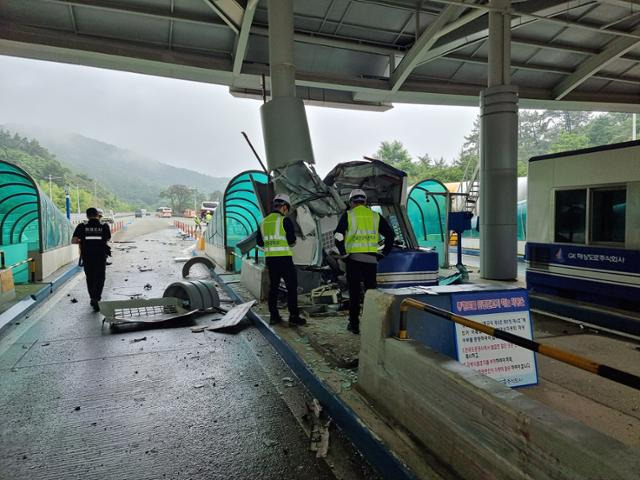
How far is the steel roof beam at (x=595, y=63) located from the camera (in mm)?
14000

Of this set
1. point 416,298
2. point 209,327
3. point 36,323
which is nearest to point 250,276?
point 209,327

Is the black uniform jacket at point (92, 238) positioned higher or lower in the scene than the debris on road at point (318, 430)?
higher

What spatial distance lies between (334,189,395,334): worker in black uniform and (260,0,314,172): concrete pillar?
3.42 metres

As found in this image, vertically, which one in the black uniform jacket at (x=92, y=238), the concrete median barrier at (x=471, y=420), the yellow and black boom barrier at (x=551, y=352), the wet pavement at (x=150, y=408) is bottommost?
the wet pavement at (x=150, y=408)

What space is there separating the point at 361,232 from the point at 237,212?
9.60 m

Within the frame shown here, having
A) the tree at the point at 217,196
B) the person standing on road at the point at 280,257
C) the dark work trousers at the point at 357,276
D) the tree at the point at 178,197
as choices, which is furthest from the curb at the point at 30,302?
the tree at the point at 178,197

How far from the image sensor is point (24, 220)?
45.0 ft

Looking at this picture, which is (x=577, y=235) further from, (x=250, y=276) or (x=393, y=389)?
(x=250, y=276)

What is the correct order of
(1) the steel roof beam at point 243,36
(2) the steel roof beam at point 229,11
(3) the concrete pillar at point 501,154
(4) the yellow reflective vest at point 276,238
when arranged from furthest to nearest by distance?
(1) the steel roof beam at point 243,36
(2) the steel roof beam at point 229,11
(3) the concrete pillar at point 501,154
(4) the yellow reflective vest at point 276,238

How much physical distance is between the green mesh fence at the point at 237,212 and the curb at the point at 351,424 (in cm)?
881

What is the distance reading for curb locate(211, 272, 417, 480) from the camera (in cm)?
269

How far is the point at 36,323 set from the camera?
7.21m

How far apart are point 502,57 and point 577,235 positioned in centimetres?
535

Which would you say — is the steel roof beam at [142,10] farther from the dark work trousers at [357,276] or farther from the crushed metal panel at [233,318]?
the dark work trousers at [357,276]
